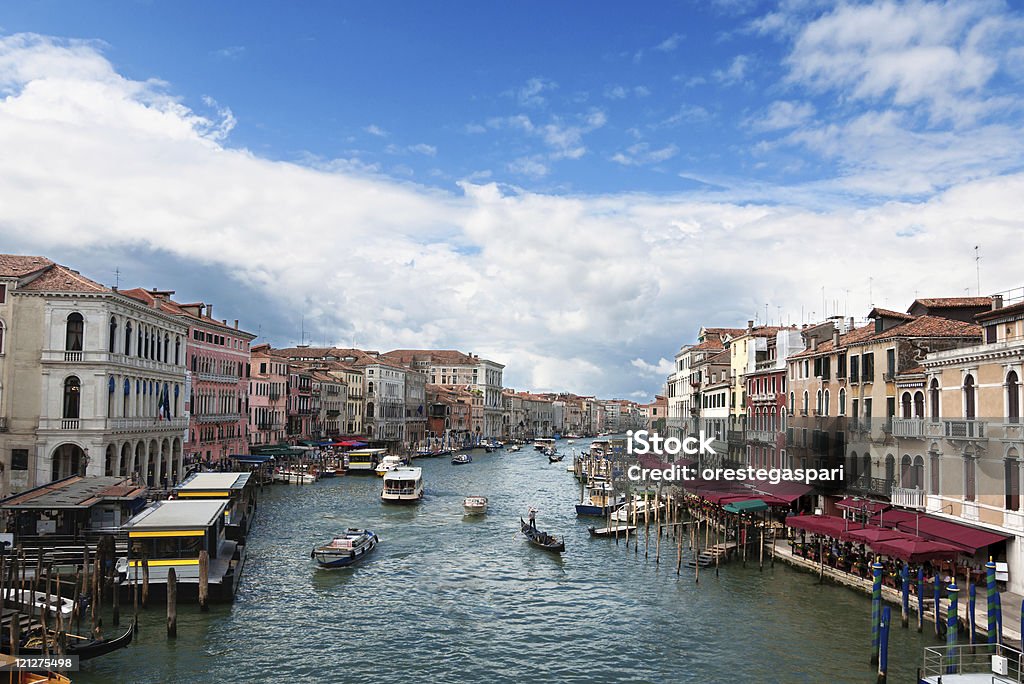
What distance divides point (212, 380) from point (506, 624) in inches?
1468

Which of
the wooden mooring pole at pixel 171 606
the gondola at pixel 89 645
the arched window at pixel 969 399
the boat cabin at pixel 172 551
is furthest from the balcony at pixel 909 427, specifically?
the gondola at pixel 89 645

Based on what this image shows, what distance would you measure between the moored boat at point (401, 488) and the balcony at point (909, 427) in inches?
1128

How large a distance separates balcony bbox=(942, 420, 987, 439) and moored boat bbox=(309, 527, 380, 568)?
19941mm

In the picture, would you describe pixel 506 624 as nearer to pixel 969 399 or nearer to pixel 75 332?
pixel 969 399

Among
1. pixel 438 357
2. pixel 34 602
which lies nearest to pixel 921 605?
pixel 34 602

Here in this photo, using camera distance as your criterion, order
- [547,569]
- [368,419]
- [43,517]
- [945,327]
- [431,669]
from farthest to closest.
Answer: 1. [368,419]
2. [547,569]
3. [945,327]
4. [43,517]
5. [431,669]

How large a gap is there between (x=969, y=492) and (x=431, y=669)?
15.6 metres

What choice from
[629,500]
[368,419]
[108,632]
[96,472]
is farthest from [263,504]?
[368,419]

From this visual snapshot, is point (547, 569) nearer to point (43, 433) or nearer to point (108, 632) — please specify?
point (108, 632)

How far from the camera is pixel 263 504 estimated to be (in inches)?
1807

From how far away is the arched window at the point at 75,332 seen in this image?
32.4 metres

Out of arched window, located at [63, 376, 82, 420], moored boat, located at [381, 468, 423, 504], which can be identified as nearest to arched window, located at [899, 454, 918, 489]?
moored boat, located at [381, 468, 423, 504]

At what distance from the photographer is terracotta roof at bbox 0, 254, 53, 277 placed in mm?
32219

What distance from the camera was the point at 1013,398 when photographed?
21.1m
